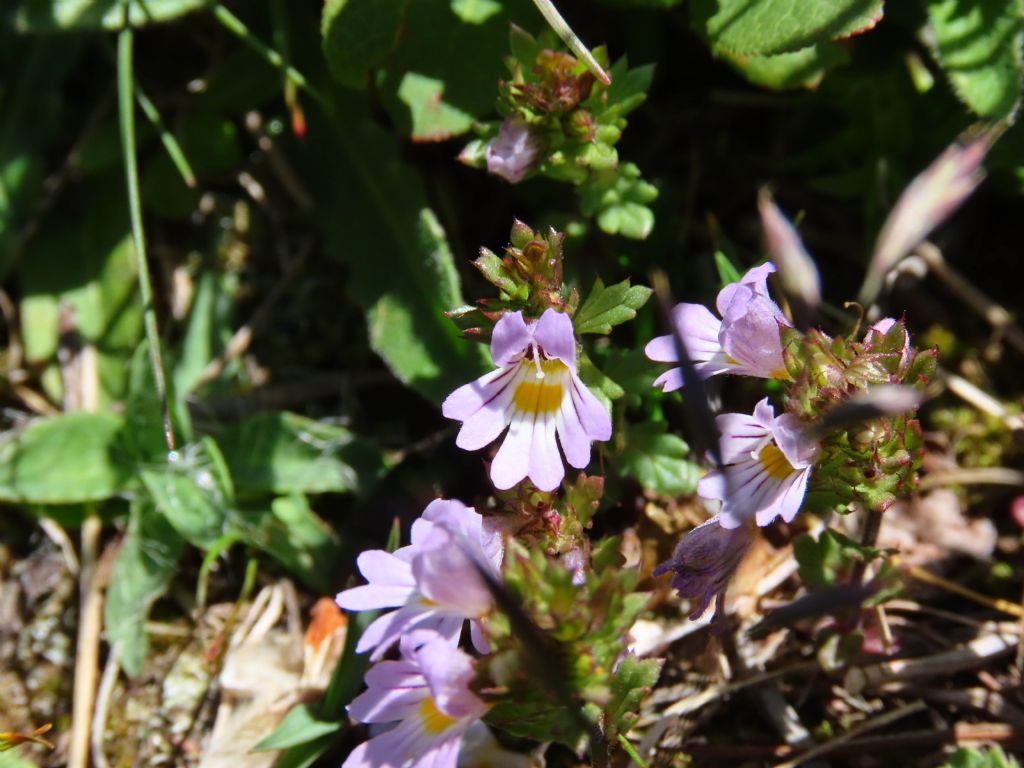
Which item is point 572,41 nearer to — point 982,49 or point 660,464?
point 660,464

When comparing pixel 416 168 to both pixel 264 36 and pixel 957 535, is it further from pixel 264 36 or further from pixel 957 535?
pixel 957 535

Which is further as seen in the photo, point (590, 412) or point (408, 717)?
point (590, 412)

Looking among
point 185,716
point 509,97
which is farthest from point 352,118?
point 185,716

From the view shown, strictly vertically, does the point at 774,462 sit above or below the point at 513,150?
below

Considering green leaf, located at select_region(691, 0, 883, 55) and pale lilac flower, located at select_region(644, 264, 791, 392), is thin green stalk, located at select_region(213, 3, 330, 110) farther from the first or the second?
pale lilac flower, located at select_region(644, 264, 791, 392)

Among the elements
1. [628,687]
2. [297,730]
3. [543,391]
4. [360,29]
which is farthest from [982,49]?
[297,730]

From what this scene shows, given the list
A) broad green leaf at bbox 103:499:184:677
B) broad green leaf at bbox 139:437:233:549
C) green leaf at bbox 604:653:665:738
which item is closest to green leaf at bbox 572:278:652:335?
green leaf at bbox 604:653:665:738
